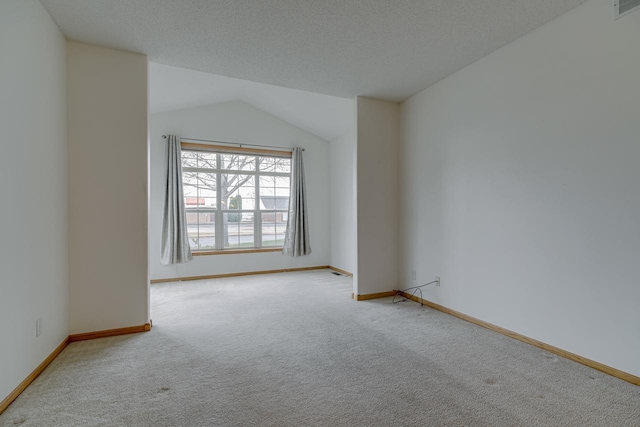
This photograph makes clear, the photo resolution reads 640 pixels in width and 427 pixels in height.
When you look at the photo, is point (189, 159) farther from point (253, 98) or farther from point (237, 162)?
point (253, 98)

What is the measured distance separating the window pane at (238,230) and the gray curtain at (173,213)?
78 cm

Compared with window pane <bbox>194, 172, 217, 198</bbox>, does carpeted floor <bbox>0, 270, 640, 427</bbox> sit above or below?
below

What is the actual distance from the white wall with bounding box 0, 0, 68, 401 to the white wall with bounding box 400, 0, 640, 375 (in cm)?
356

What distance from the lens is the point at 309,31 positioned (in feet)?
7.88

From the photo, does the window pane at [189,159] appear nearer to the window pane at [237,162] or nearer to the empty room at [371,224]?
the window pane at [237,162]

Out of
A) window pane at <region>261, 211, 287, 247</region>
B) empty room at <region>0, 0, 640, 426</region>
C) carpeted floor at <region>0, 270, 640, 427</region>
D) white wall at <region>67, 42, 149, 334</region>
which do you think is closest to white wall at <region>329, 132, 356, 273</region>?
window pane at <region>261, 211, 287, 247</region>

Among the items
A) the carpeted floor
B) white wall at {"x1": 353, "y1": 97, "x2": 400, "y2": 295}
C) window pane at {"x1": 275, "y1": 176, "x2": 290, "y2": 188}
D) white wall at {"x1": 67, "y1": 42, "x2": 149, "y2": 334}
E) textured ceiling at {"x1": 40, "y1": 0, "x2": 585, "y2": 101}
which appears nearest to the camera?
the carpeted floor

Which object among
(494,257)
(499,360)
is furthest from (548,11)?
(499,360)

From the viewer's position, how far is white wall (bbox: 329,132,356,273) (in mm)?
5242

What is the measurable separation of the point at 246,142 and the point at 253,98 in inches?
30.9

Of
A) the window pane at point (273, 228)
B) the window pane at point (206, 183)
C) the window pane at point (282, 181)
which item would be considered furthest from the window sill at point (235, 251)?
the window pane at point (282, 181)

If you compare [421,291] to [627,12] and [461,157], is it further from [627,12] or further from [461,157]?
[627,12]

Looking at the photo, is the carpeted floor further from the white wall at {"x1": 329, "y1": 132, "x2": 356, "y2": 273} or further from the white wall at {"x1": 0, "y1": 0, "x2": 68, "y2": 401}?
the white wall at {"x1": 329, "y1": 132, "x2": 356, "y2": 273}

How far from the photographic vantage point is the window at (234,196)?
16.8 ft
